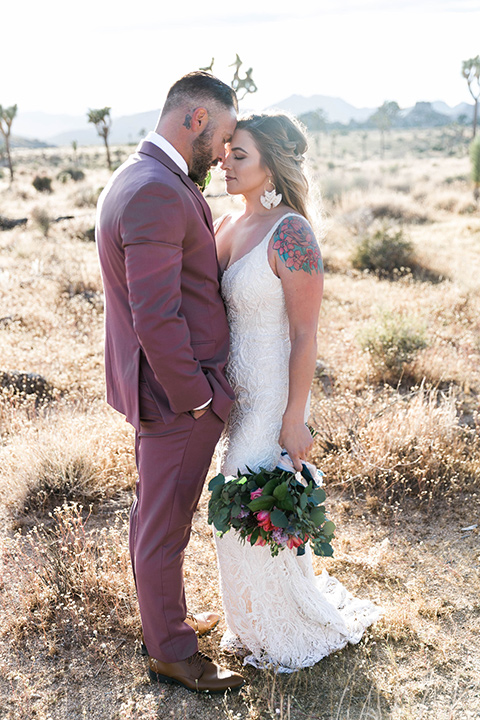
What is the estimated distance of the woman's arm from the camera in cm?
241

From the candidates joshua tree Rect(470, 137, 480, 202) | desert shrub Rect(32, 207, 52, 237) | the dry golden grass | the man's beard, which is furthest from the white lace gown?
joshua tree Rect(470, 137, 480, 202)

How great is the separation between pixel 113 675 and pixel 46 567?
2.49 feet

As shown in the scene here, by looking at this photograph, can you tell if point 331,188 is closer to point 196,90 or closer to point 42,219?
point 42,219

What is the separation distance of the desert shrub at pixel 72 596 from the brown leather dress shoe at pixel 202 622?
287mm

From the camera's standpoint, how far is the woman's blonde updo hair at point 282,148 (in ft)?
8.25

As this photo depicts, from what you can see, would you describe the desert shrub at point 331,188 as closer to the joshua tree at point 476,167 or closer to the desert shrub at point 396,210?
the desert shrub at point 396,210

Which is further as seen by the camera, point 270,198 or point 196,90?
point 270,198

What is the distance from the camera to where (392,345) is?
6.12 metres

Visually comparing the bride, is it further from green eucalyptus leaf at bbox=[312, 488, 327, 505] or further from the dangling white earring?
green eucalyptus leaf at bbox=[312, 488, 327, 505]

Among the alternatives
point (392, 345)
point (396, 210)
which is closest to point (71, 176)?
point (396, 210)

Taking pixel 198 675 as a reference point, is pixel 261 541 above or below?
above

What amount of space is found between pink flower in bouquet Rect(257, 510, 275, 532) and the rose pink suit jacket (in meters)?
0.41

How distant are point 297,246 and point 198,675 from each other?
1.89 meters

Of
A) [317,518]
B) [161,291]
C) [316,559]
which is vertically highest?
[161,291]
